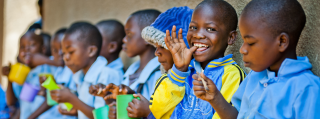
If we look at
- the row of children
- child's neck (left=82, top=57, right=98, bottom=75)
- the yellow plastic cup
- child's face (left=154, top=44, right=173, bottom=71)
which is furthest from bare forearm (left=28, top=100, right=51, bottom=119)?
child's face (left=154, top=44, right=173, bottom=71)

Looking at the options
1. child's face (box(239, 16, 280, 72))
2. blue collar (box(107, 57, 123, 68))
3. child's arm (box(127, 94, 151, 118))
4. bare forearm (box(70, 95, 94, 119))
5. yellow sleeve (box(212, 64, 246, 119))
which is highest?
child's face (box(239, 16, 280, 72))

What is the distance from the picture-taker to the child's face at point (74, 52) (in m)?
2.80

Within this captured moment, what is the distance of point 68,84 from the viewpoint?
3.38 m

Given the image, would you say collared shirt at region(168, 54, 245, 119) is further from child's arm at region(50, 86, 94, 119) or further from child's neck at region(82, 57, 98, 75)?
child's neck at region(82, 57, 98, 75)

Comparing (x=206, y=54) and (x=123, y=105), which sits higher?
(x=206, y=54)

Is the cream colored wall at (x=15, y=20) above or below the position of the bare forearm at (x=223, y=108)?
below

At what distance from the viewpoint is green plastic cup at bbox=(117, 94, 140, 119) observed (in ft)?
6.22

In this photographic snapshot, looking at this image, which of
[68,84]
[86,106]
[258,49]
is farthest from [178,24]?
[68,84]

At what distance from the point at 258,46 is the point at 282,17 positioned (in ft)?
0.48

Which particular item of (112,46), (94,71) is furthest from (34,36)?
(94,71)

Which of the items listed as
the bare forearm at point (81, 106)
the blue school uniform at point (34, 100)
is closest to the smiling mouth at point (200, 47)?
the bare forearm at point (81, 106)

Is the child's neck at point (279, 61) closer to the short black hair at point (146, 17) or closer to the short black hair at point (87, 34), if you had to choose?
the short black hair at point (146, 17)

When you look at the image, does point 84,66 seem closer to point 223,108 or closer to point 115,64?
point 115,64

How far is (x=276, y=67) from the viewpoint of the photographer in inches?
52.8
